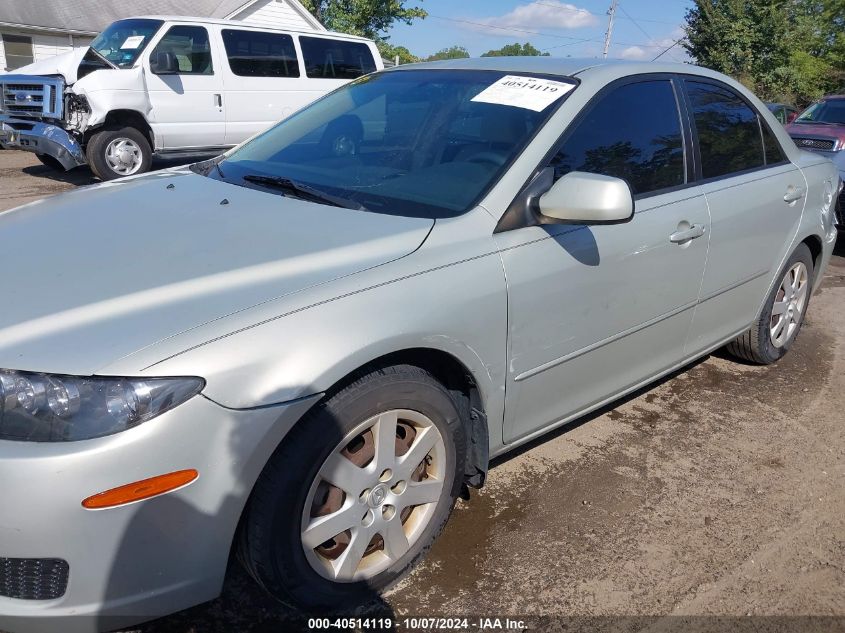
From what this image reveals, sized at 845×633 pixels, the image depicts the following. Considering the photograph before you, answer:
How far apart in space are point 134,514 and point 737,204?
Answer: 2982 mm

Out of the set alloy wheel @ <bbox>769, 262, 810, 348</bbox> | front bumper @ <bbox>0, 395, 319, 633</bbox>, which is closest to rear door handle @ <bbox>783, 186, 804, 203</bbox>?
alloy wheel @ <bbox>769, 262, 810, 348</bbox>

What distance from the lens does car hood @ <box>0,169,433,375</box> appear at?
1.77 meters

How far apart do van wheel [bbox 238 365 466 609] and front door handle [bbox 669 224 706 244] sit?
4.44 ft

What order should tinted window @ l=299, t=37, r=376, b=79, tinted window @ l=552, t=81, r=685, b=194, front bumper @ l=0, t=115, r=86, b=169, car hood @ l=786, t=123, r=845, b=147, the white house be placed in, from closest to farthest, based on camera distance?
tinted window @ l=552, t=81, r=685, b=194 < car hood @ l=786, t=123, r=845, b=147 < front bumper @ l=0, t=115, r=86, b=169 < tinted window @ l=299, t=37, r=376, b=79 < the white house

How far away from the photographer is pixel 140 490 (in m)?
1.70

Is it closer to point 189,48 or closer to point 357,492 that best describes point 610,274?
point 357,492

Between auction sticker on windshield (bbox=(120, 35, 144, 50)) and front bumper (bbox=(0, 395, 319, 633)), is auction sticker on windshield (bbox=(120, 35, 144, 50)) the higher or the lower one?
the higher one

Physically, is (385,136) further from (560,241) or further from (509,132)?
(560,241)

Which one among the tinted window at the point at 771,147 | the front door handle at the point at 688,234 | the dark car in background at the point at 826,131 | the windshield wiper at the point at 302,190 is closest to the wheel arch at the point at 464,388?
the windshield wiper at the point at 302,190

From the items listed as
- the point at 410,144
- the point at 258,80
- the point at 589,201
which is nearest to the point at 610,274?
the point at 589,201

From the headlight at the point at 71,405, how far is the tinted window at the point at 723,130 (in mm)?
2710

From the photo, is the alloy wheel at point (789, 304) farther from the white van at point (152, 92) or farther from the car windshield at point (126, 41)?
the car windshield at point (126, 41)

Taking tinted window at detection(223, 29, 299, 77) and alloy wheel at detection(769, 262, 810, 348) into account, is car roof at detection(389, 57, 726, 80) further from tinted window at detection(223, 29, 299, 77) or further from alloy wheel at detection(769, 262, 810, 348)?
tinted window at detection(223, 29, 299, 77)

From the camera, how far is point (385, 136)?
3.03 metres
